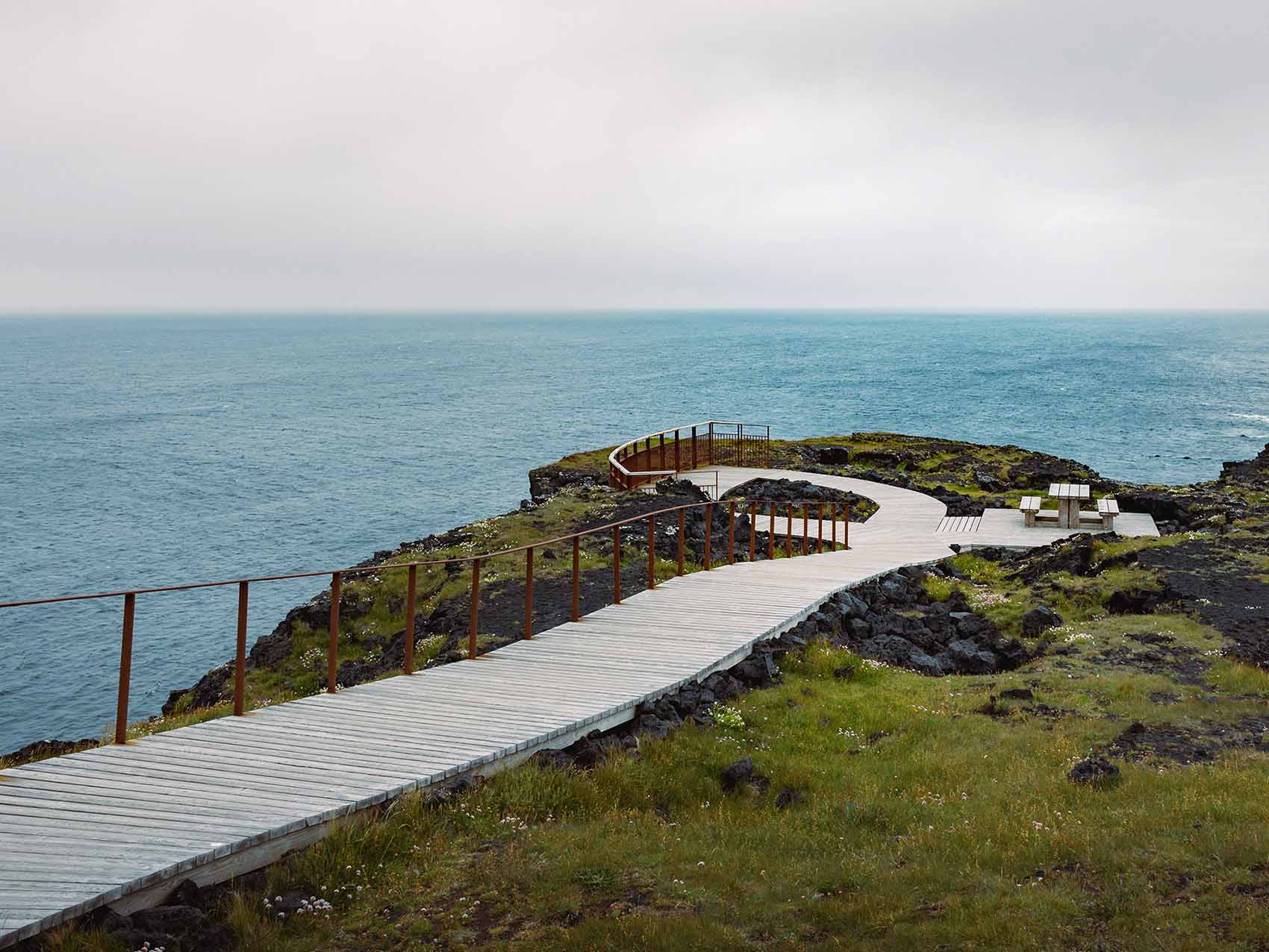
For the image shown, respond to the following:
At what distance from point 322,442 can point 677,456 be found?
60.3 meters

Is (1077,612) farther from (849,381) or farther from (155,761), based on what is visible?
(849,381)

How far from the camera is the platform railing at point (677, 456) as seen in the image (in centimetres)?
3216

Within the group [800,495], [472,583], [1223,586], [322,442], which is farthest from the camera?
[322,442]

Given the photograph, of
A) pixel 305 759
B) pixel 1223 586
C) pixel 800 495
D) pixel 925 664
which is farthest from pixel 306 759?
pixel 800 495

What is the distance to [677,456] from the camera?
3316 centimetres

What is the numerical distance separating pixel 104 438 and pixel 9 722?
69708 millimetres

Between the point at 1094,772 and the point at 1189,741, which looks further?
the point at 1189,741

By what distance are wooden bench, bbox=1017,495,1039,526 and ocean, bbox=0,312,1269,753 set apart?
23.5 m

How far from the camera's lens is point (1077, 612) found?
55.1 ft

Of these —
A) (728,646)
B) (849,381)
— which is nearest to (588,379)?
(849,381)

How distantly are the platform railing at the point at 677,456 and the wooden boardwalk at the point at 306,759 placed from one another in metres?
16.8

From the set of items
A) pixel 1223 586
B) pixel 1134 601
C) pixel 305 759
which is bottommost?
pixel 305 759

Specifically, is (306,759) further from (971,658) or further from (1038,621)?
(1038,621)

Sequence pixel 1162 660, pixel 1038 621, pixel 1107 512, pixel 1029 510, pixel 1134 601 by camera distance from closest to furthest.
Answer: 1. pixel 1162 660
2. pixel 1038 621
3. pixel 1134 601
4. pixel 1107 512
5. pixel 1029 510
